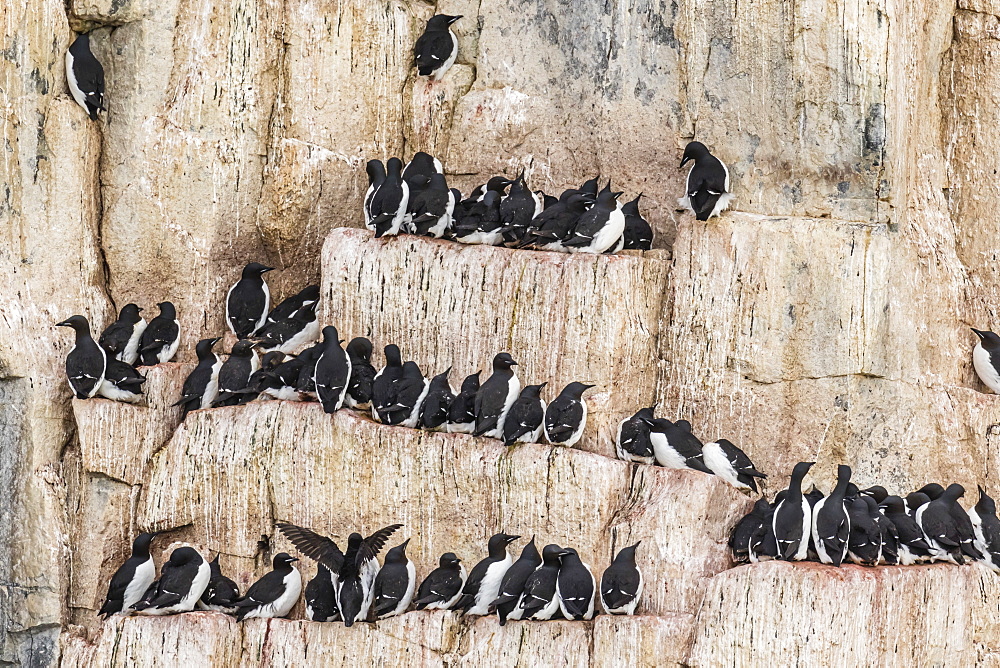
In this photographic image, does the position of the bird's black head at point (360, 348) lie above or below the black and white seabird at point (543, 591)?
above

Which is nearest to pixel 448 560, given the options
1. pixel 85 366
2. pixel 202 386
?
pixel 202 386

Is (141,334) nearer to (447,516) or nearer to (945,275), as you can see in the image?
(447,516)

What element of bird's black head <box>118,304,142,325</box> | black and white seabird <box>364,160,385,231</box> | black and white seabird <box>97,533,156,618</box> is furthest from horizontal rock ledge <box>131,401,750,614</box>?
→ black and white seabird <box>364,160,385,231</box>

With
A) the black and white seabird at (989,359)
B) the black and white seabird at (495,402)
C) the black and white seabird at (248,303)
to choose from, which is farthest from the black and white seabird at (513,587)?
the black and white seabird at (989,359)

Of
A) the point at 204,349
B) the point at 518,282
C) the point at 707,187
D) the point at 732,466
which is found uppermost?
the point at 707,187

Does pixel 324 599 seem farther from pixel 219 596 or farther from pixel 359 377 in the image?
pixel 359 377

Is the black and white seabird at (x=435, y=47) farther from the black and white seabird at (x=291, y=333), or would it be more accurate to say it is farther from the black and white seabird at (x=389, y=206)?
the black and white seabird at (x=291, y=333)
